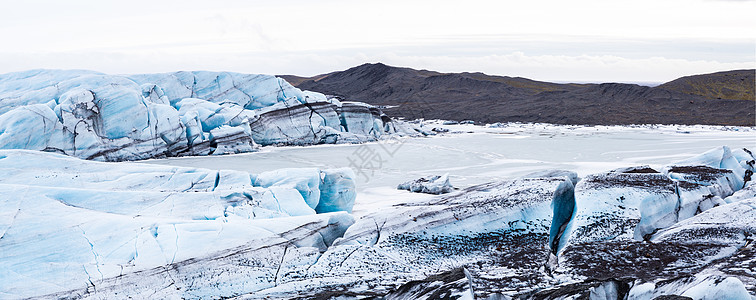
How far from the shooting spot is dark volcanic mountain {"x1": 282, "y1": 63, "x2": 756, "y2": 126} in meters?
33.9

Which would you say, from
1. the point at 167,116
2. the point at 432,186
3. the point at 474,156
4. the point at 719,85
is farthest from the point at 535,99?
the point at 432,186

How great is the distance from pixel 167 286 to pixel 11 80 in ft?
69.7

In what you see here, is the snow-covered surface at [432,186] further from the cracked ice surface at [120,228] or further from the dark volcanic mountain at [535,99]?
the dark volcanic mountain at [535,99]

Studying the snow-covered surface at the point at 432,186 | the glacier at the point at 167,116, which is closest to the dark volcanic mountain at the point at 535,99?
the glacier at the point at 167,116

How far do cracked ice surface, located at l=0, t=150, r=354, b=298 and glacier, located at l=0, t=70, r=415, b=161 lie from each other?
7195 mm

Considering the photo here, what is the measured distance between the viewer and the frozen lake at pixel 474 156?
1320 centimetres

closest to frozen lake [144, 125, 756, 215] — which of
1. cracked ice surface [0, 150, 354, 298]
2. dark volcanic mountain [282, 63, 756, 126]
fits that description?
cracked ice surface [0, 150, 354, 298]

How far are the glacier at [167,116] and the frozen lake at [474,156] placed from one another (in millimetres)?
820

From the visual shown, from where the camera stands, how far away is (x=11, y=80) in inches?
853

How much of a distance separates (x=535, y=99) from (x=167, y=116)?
1284 inches

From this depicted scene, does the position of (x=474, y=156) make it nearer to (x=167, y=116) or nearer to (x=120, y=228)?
(x=167, y=116)

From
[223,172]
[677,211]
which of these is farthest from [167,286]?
[677,211]

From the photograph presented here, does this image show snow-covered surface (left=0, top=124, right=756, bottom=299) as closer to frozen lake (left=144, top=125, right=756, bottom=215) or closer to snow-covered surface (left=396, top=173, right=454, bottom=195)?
snow-covered surface (left=396, top=173, right=454, bottom=195)

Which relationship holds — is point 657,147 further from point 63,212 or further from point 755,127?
point 63,212
